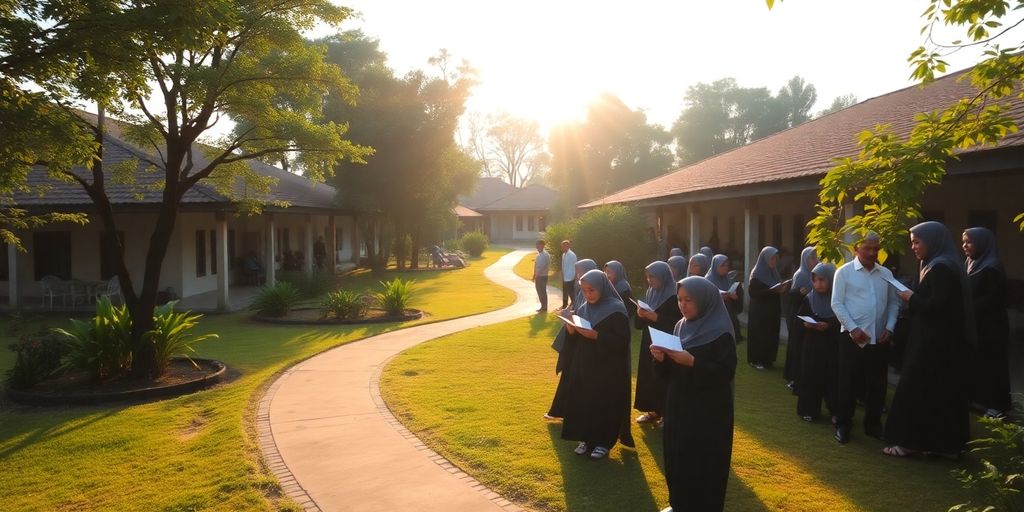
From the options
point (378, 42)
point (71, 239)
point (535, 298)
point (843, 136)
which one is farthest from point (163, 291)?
point (378, 42)

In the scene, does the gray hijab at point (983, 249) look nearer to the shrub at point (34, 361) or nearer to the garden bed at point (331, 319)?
the shrub at point (34, 361)

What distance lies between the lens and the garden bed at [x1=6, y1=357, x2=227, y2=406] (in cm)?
848

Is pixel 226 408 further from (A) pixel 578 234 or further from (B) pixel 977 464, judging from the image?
(A) pixel 578 234

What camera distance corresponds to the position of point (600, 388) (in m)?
6.03

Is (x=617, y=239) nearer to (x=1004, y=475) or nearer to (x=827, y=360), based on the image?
(x=827, y=360)

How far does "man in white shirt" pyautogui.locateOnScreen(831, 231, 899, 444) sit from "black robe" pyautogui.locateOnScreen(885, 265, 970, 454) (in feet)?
1.65

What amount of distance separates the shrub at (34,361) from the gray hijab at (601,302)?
7412 millimetres

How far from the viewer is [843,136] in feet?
48.8

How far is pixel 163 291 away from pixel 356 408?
42.6 ft

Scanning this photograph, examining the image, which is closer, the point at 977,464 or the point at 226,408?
the point at 977,464

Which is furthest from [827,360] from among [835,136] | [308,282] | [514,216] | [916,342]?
[514,216]

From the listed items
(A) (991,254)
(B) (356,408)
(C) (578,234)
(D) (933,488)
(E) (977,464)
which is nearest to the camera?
(D) (933,488)

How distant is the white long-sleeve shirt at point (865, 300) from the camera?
20.7 feet

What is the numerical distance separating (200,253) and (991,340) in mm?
19875
